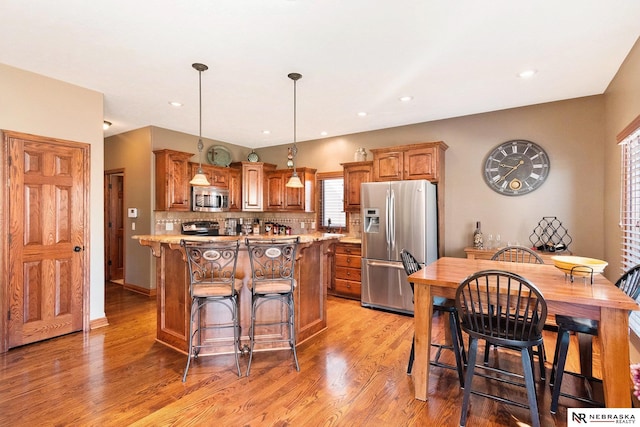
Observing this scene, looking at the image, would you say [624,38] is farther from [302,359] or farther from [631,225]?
[302,359]

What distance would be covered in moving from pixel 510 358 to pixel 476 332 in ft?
4.17

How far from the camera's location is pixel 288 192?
19.5 ft

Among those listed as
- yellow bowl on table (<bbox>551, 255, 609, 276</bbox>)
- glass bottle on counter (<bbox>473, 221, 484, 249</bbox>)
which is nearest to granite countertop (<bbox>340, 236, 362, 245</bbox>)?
glass bottle on counter (<bbox>473, 221, 484, 249</bbox>)

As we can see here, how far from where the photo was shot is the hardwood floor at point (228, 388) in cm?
205

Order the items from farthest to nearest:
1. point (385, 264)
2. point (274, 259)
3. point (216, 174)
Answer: point (216, 174)
point (385, 264)
point (274, 259)

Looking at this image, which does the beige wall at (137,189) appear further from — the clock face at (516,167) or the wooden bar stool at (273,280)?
the clock face at (516,167)

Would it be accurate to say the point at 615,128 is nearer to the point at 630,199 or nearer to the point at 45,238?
the point at 630,199

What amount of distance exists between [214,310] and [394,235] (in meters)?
2.43

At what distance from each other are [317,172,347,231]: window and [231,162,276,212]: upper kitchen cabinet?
113cm

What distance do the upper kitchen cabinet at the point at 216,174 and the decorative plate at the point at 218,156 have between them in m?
0.21

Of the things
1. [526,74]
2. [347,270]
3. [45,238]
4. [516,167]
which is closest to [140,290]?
[45,238]

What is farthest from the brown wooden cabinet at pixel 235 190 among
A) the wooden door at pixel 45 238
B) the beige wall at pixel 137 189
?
the wooden door at pixel 45 238

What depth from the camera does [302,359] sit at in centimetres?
287

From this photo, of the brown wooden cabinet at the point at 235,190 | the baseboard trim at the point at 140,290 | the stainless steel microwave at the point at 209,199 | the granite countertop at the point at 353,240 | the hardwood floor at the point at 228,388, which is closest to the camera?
the hardwood floor at the point at 228,388
